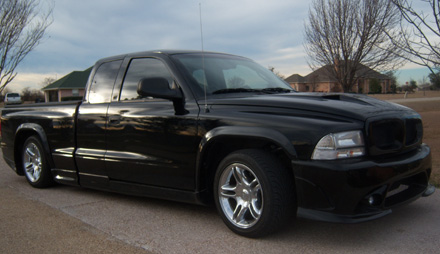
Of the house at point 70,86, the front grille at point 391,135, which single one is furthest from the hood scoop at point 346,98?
the house at point 70,86

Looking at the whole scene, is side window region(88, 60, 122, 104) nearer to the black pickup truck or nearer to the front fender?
the black pickup truck

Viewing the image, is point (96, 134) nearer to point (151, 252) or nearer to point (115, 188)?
point (115, 188)

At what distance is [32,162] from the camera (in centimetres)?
587

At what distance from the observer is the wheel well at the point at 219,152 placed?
3.54 m

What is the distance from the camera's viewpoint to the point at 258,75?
479 cm

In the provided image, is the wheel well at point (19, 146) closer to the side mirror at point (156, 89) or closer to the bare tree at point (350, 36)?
the side mirror at point (156, 89)

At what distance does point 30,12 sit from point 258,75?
1135 cm

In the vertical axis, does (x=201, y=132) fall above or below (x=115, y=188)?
above

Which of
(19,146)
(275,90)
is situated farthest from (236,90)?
(19,146)

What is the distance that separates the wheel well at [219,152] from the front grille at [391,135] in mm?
724

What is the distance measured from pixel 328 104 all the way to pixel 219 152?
1.14 m

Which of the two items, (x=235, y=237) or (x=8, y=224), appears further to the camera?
(x=8, y=224)

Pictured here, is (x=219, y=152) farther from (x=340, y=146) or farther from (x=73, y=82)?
(x=73, y=82)

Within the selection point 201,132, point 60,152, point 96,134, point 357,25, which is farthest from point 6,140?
point 357,25
